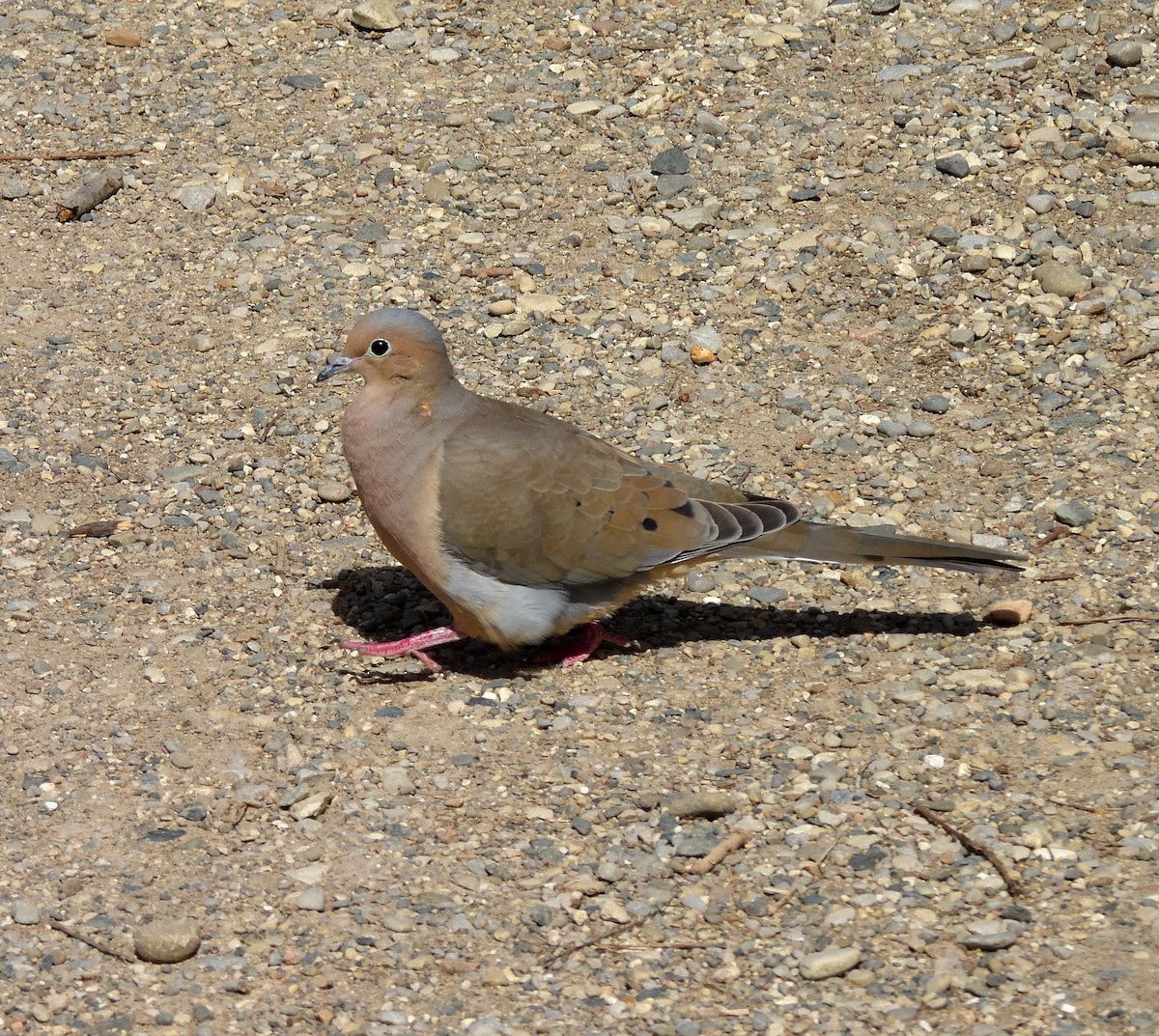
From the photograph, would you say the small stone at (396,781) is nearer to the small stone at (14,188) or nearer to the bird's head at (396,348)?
the bird's head at (396,348)

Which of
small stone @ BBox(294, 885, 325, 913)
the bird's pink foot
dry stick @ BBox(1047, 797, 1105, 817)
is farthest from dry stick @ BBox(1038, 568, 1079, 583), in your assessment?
small stone @ BBox(294, 885, 325, 913)

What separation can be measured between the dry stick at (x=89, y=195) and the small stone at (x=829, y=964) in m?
5.39

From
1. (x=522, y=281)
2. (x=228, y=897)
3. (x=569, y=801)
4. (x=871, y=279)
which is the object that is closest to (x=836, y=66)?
(x=871, y=279)

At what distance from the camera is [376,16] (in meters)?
8.59

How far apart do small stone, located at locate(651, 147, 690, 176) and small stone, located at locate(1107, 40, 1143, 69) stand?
7.18ft

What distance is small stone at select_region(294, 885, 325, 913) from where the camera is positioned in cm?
428

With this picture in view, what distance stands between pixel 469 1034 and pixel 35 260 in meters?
4.90

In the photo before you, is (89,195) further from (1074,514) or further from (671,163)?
(1074,514)

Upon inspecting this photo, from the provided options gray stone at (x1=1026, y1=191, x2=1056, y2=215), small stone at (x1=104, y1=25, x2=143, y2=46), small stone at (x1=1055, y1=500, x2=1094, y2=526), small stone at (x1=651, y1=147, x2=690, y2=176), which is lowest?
small stone at (x1=1055, y1=500, x2=1094, y2=526)

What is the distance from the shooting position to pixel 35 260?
7438mm

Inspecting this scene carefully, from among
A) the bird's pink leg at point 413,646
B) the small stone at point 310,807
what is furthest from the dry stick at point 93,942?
the bird's pink leg at point 413,646

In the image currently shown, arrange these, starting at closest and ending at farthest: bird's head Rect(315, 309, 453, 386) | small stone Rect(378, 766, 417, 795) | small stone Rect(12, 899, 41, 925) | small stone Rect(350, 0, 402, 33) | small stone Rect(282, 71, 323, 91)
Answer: small stone Rect(12, 899, 41, 925)
small stone Rect(378, 766, 417, 795)
bird's head Rect(315, 309, 453, 386)
small stone Rect(282, 71, 323, 91)
small stone Rect(350, 0, 402, 33)

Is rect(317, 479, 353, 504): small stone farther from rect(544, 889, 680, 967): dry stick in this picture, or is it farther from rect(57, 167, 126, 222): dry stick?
rect(57, 167, 126, 222): dry stick

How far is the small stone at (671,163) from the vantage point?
301 inches
